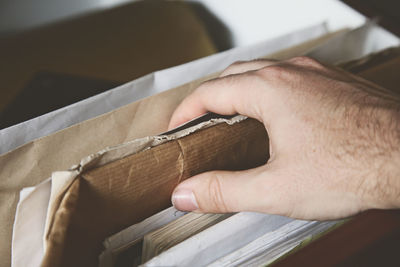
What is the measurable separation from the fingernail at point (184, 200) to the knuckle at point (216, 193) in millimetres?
15

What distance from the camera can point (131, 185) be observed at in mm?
280

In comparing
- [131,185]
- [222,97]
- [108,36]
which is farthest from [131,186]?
[108,36]

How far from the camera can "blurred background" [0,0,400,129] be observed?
1.82ft

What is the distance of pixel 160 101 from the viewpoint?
35 centimetres

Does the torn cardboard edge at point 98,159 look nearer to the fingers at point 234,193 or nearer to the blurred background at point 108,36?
the fingers at point 234,193

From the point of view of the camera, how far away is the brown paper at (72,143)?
0.30 m

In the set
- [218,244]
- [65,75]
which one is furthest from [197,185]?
[65,75]

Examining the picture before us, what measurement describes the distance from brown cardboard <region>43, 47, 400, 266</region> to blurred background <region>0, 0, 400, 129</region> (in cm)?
28

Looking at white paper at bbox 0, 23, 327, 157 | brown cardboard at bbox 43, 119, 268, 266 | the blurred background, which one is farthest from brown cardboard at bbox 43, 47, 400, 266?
the blurred background

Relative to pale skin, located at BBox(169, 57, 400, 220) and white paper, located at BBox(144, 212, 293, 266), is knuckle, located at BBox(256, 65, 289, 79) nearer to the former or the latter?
pale skin, located at BBox(169, 57, 400, 220)

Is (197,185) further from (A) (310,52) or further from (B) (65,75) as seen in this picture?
(B) (65,75)

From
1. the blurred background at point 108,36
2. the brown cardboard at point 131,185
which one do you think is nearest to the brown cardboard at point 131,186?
the brown cardboard at point 131,185

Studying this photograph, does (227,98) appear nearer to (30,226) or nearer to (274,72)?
(274,72)

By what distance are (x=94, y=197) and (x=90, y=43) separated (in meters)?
0.42
